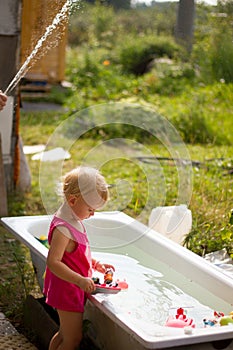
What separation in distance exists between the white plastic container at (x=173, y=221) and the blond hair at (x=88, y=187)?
123 centimetres

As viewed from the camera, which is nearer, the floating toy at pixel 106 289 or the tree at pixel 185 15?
the floating toy at pixel 106 289

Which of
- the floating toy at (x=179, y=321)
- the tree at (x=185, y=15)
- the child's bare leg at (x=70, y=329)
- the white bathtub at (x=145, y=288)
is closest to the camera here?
the white bathtub at (x=145, y=288)

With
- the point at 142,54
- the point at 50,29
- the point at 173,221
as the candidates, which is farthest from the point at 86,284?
the point at 142,54

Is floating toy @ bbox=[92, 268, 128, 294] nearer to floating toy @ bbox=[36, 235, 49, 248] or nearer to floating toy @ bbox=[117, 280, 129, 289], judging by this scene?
floating toy @ bbox=[117, 280, 129, 289]

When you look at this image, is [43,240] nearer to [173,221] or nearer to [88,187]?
[173,221]

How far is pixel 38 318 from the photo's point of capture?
10.4 ft

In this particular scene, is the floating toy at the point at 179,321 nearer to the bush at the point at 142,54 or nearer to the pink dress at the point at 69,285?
the pink dress at the point at 69,285

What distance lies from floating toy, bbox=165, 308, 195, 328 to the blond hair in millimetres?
512

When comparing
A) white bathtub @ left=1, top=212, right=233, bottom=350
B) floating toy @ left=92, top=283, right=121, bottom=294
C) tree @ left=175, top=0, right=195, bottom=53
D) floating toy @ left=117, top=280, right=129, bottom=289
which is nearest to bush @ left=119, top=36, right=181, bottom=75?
tree @ left=175, top=0, right=195, bottom=53

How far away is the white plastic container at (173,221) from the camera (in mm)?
3982

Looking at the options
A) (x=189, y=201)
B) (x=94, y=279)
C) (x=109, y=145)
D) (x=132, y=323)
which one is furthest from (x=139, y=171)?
(x=132, y=323)

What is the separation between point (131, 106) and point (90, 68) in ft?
10.6

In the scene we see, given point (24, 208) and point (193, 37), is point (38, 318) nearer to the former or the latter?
point (24, 208)

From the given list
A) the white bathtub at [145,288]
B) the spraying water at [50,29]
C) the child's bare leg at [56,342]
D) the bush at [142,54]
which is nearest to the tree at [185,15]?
the spraying water at [50,29]
